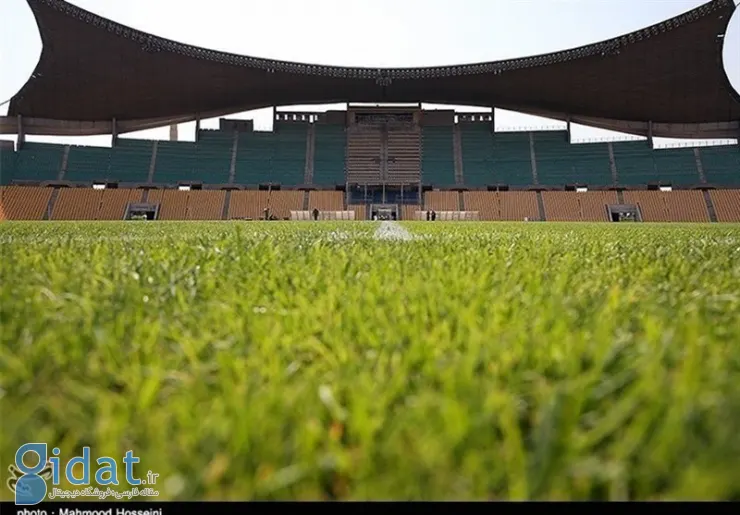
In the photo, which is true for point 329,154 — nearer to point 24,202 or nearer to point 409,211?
point 409,211

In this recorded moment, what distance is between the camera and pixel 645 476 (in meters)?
0.49

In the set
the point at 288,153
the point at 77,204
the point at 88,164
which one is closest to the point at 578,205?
the point at 288,153

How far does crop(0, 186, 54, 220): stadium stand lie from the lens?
111ft

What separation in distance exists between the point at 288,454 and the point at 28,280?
1.52m

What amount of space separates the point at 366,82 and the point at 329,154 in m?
6.55

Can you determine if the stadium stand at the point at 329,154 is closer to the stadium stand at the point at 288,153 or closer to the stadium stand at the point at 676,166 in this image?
the stadium stand at the point at 288,153

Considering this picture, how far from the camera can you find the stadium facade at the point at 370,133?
3422cm

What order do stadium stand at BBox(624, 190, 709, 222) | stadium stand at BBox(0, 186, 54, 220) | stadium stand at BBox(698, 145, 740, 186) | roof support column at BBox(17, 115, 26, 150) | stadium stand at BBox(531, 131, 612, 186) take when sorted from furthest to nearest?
roof support column at BBox(17, 115, 26, 150), stadium stand at BBox(531, 131, 612, 186), stadium stand at BBox(698, 145, 740, 186), stadium stand at BBox(624, 190, 709, 222), stadium stand at BBox(0, 186, 54, 220)

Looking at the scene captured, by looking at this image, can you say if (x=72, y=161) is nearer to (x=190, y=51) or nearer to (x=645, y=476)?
(x=190, y=51)

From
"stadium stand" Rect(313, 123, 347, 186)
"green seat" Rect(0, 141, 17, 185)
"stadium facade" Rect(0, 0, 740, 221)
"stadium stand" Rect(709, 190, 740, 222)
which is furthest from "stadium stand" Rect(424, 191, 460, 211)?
"green seat" Rect(0, 141, 17, 185)

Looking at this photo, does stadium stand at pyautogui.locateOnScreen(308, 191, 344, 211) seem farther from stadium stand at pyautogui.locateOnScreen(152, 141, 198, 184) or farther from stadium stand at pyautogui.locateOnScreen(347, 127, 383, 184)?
stadium stand at pyautogui.locateOnScreen(152, 141, 198, 184)

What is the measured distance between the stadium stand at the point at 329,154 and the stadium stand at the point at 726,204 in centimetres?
2650

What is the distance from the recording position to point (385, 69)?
3628 cm

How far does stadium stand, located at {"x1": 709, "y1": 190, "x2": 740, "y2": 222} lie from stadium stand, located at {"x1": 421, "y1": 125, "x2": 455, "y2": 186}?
1806cm
